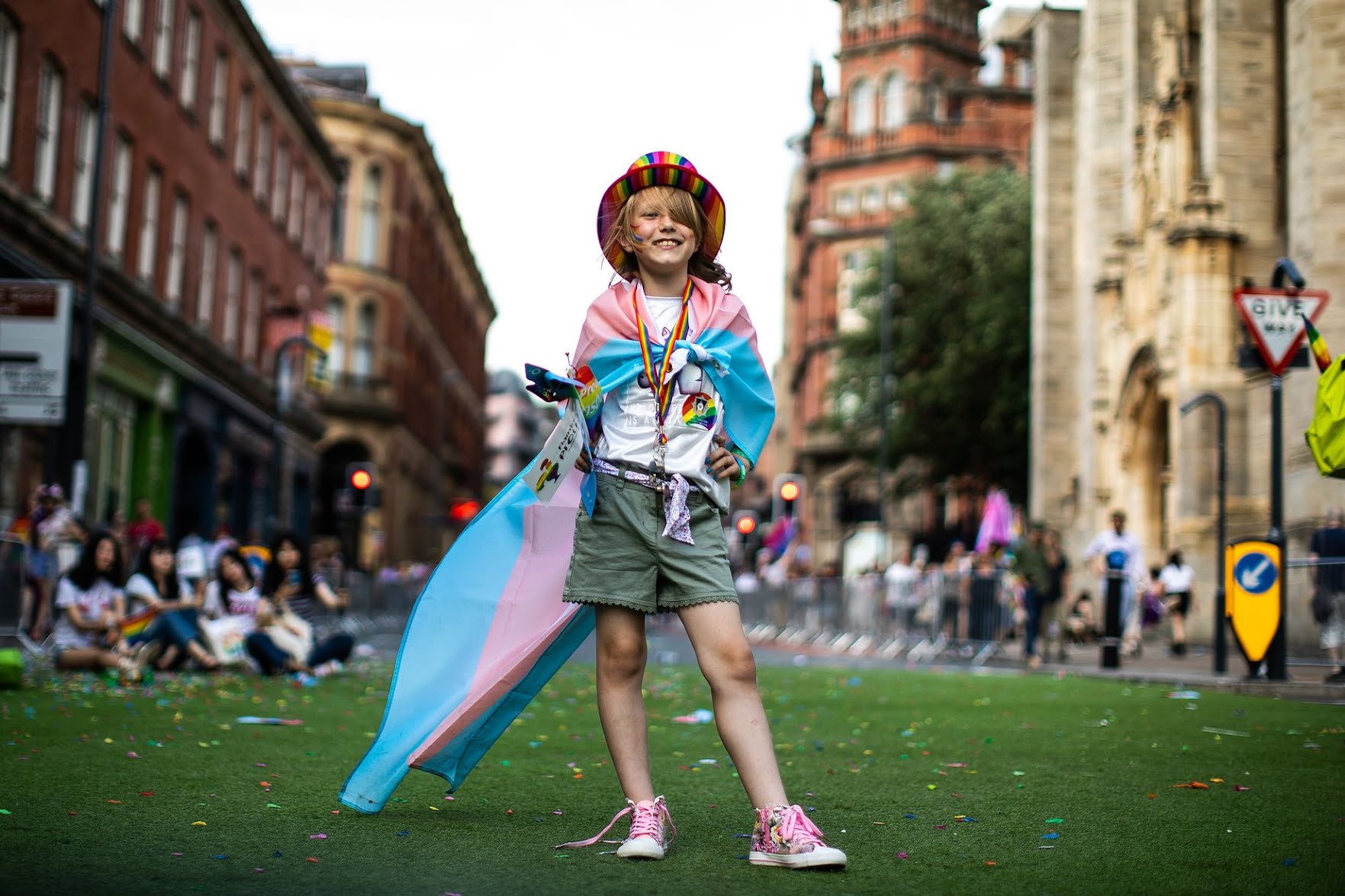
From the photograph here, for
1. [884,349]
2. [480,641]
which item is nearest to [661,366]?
[480,641]

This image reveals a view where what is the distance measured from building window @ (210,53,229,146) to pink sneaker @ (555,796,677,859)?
31.5m

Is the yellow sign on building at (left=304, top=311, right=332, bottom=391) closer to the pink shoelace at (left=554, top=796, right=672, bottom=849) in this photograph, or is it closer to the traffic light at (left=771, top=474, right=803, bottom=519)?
the traffic light at (left=771, top=474, right=803, bottom=519)

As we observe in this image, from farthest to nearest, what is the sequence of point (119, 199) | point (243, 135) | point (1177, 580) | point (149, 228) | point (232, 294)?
point (243, 135) < point (232, 294) < point (149, 228) < point (119, 199) < point (1177, 580)

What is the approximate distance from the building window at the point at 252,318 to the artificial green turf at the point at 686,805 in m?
28.1

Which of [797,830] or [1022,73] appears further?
[1022,73]

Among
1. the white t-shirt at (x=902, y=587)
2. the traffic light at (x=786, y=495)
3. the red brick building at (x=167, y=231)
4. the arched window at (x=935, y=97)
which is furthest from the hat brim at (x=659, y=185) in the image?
the arched window at (x=935, y=97)

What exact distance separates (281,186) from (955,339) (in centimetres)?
1870

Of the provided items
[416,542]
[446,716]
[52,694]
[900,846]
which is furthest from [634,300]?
[416,542]

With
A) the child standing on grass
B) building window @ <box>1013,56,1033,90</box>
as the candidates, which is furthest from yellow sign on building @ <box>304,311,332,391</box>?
building window @ <box>1013,56,1033,90</box>

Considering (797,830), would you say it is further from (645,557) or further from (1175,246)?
(1175,246)

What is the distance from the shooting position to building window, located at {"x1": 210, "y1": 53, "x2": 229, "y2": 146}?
112 ft

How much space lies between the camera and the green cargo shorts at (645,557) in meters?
4.74

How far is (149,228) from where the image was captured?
97.9 feet

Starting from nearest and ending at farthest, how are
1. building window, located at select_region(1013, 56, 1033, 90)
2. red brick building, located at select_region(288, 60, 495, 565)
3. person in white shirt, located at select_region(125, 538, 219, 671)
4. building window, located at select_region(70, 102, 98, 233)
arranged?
person in white shirt, located at select_region(125, 538, 219, 671), building window, located at select_region(70, 102, 98, 233), red brick building, located at select_region(288, 60, 495, 565), building window, located at select_region(1013, 56, 1033, 90)
